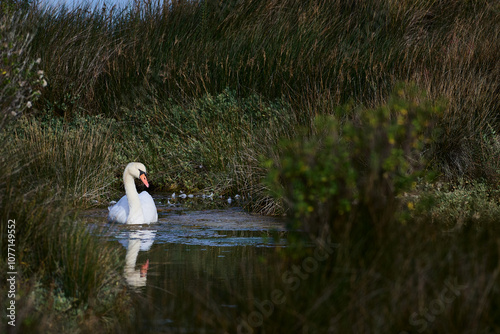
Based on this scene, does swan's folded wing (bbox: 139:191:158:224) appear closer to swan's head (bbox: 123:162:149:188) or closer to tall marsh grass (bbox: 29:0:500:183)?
swan's head (bbox: 123:162:149:188)

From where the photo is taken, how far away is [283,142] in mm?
5434

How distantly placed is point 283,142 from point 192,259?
216cm

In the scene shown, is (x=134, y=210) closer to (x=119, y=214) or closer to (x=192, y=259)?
(x=119, y=214)

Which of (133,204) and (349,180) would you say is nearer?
(349,180)

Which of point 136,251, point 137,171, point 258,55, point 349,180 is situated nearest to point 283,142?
point 349,180

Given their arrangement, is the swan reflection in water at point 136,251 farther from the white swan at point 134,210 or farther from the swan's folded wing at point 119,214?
the swan's folded wing at point 119,214

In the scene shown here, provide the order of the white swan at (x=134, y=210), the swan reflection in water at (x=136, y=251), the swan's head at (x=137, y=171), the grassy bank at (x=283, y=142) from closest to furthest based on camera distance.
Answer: the grassy bank at (x=283, y=142)
the swan reflection in water at (x=136, y=251)
the white swan at (x=134, y=210)
the swan's head at (x=137, y=171)

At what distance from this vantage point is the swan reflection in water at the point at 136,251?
20.2 ft

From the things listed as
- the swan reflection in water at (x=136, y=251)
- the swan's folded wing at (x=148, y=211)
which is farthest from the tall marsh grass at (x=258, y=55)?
the swan reflection in water at (x=136, y=251)

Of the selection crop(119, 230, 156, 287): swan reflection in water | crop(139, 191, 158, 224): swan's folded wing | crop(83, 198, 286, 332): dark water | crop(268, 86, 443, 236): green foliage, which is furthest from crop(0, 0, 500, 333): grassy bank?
crop(139, 191, 158, 224): swan's folded wing

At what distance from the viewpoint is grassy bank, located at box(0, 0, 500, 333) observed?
4.68 m

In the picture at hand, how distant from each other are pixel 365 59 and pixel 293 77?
5.04 feet

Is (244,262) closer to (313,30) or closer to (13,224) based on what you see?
(13,224)

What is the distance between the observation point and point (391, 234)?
4.94 metres
